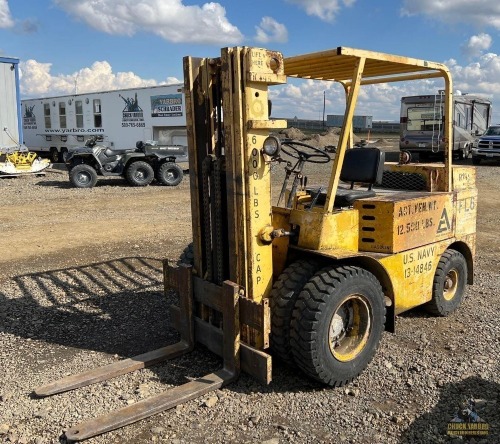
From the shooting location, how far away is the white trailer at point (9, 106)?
61.7 ft

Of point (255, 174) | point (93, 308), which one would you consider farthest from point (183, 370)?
point (93, 308)

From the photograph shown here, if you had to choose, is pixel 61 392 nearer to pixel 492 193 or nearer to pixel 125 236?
pixel 125 236

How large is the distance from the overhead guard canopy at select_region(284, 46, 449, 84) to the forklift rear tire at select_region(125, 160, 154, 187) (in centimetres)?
1138

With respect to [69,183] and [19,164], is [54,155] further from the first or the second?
[69,183]

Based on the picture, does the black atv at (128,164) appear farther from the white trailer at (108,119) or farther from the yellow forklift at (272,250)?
the yellow forklift at (272,250)

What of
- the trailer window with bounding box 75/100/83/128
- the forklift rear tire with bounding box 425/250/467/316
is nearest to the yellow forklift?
the forklift rear tire with bounding box 425/250/467/316

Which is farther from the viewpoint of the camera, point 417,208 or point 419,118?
point 419,118

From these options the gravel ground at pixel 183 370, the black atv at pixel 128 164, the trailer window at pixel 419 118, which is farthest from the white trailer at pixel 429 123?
the gravel ground at pixel 183 370

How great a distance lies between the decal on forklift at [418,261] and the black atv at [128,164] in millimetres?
12362

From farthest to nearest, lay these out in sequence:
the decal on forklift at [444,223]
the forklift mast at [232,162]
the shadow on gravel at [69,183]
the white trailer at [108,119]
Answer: the white trailer at [108,119], the shadow on gravel at [69,183], the decal on forklift at [444,223], the forklift mast at [232,162]

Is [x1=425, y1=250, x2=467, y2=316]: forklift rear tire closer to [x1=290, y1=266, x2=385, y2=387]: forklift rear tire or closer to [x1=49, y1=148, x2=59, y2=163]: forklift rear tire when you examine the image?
[x1=290, y1=266, x2=385, y2=387]: forklift rear tire

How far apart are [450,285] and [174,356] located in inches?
119

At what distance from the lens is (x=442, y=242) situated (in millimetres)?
5195

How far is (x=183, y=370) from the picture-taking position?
14.1 ft
